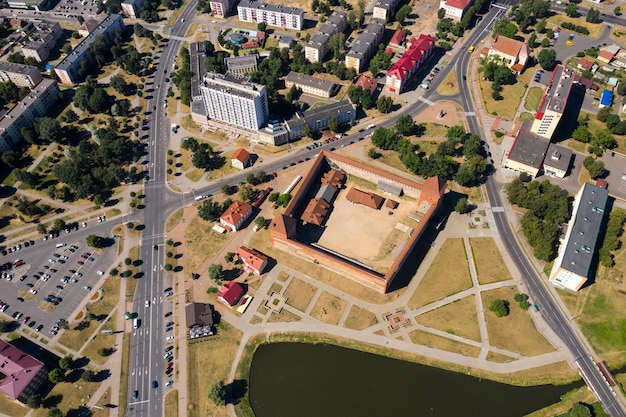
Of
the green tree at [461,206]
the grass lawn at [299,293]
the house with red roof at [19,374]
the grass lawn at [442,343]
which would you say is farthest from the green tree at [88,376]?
the green tree at [461,206]

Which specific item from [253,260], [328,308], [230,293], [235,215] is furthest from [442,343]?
[235,215]

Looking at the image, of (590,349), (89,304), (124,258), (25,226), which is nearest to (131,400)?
(89,304)

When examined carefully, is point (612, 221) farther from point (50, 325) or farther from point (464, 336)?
point (50, 325)

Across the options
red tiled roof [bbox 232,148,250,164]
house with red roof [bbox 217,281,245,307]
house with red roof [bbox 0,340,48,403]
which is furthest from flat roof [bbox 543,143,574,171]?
house with red roof [bbox 0,340,48,403]

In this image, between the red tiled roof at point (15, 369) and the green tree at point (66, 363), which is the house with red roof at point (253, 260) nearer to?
the green tree at point (66, 363)

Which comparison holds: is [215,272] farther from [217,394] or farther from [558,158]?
[558,158]

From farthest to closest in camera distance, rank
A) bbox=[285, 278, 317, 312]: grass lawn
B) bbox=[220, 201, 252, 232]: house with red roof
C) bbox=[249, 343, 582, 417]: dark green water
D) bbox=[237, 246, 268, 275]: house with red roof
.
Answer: bbox=[220, 201, 252, 232]: house with red roof < bbox=[237, 246, 268, 275]: house with red roof < bbox=[285, 278, 317, 312]: grass lawn < bbox=[249, 343, 582, 417]: dark green water

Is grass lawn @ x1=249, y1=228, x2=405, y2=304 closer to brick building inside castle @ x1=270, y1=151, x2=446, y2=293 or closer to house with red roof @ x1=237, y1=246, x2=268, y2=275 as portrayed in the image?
brick building inside castle @ x1=270, y1=151, x2=446, y2=293
